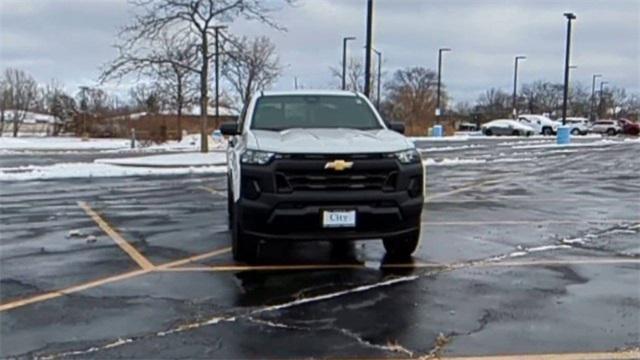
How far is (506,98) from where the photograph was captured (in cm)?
10000

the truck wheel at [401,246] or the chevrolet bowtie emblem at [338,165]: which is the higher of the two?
the chevrolet bowtie emblem at [338,165]

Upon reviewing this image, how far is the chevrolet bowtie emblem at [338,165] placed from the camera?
7023 mm

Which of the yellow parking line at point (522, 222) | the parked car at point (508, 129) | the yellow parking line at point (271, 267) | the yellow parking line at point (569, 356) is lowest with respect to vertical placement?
the yellow parking line at point (271, 267)

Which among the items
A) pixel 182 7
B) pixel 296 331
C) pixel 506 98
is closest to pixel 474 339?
pixel 296 331

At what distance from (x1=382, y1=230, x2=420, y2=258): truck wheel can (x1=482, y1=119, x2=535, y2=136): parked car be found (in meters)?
54.0

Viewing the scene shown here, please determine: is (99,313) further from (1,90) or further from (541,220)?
(1,90)

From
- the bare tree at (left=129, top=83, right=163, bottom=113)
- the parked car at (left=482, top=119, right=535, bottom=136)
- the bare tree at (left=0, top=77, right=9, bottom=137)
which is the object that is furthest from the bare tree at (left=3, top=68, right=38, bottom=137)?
the parked car at (left=482, top=119, right=535, bottom=136)

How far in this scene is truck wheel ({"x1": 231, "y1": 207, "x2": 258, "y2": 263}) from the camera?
294 inches

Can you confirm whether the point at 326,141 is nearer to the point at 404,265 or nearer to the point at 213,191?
the point at 404,265

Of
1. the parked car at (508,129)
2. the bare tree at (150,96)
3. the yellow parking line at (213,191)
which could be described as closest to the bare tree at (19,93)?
the bare tree at (150,96)

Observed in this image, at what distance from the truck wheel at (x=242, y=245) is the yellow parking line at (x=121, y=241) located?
35.1 inches

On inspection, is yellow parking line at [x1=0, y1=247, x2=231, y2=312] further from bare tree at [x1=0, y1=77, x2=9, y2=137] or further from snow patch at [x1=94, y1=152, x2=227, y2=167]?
bare tree at [x1=0, y1=77, x2=9, y2=137]

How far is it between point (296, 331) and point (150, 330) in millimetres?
1056

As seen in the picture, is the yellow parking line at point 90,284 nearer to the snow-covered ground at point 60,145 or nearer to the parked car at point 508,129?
the snow-covered ground at point 60,145
